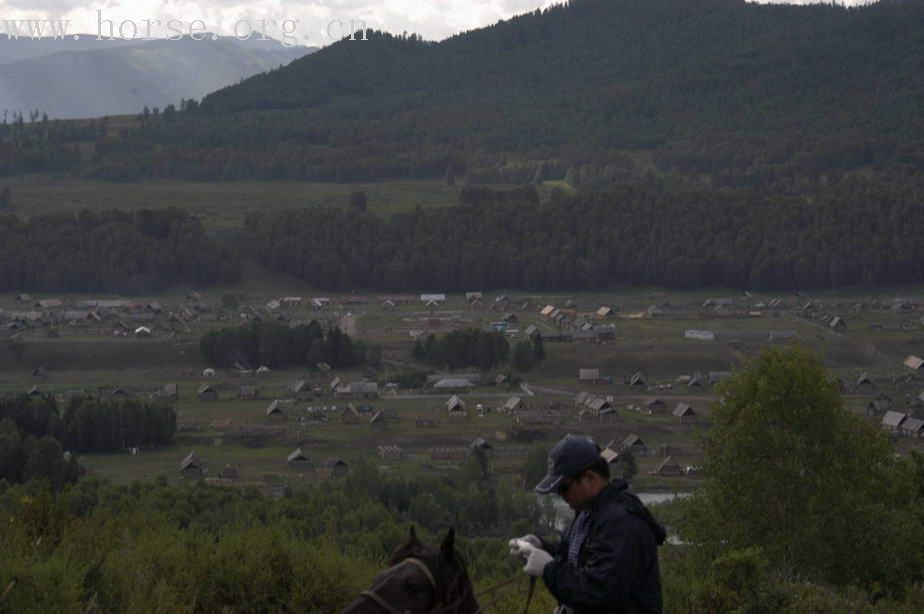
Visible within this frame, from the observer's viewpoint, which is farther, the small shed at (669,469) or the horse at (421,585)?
the small shed at (669,469)

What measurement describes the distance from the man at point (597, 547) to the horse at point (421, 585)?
665mm

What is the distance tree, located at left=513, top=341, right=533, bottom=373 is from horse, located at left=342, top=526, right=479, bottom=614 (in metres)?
36.3

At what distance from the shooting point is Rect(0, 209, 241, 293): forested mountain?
2372 inches

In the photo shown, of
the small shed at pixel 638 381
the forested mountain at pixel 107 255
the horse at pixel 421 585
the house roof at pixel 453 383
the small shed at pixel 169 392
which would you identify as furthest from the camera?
the forested mountain at pixel 107 255

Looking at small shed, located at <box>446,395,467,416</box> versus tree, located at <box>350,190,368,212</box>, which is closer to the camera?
small shed, located at <box>446,395,467,416</box>

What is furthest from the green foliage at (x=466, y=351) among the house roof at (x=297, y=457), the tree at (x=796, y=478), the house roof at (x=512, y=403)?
the tree at (x=796, y=478)

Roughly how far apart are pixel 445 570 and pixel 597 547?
930mm

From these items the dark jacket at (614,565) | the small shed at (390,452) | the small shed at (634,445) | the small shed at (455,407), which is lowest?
the small shed at (455,407)

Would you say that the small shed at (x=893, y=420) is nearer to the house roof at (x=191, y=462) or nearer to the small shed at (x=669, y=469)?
the small shed at (x=669, y=469)

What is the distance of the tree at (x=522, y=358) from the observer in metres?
40.4

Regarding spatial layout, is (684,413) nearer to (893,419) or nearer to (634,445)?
(634,445)

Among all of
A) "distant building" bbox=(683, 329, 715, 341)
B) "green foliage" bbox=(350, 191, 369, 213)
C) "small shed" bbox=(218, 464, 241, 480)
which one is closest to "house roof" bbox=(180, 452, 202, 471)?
"small shed" bbox=(218, 464, 241, 480)

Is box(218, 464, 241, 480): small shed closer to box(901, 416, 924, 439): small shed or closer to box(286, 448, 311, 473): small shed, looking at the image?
box(286, 448, 311, 473): small shed

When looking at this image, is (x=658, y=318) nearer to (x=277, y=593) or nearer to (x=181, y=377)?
(x=181, y=377)
